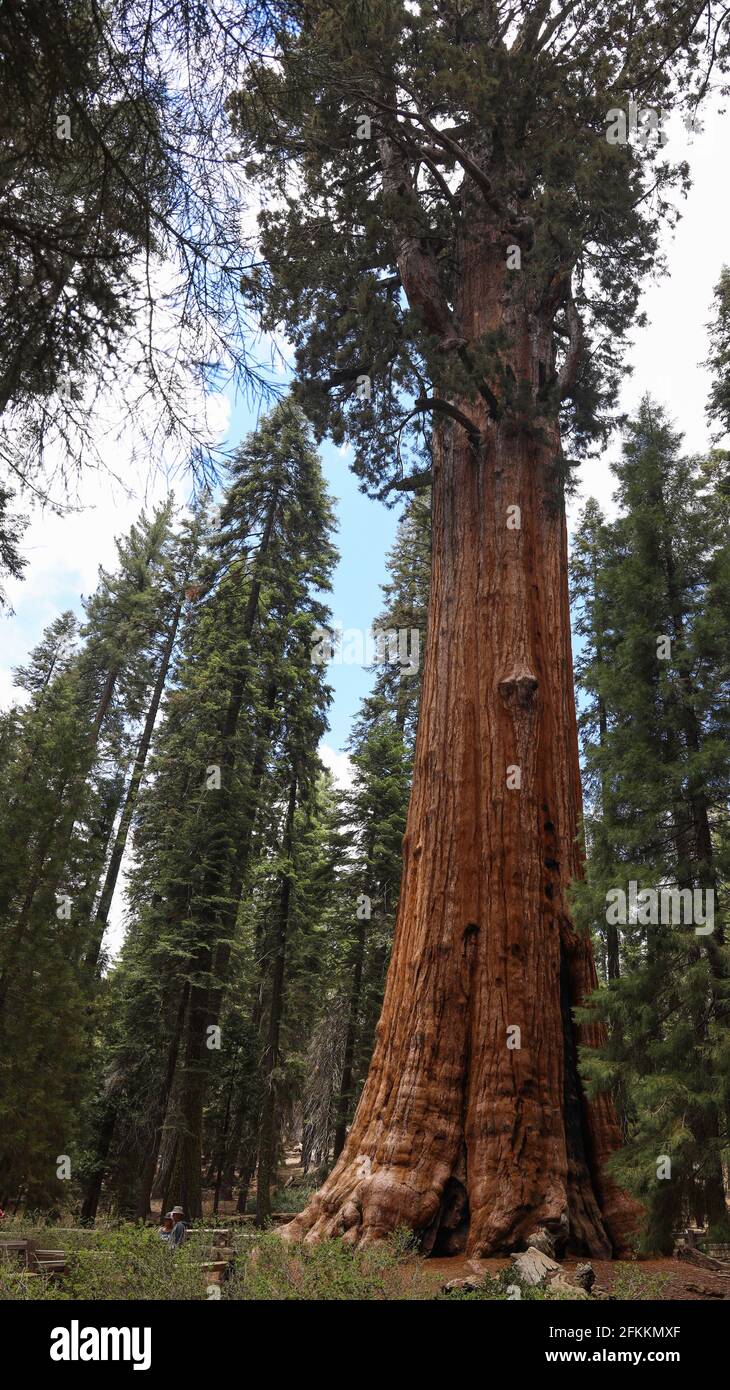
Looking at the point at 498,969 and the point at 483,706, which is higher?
the point at 483,706

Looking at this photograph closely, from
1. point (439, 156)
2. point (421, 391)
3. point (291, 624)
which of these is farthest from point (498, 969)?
point (291, 624)

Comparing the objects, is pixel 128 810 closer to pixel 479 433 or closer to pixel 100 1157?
pixel 100 1157

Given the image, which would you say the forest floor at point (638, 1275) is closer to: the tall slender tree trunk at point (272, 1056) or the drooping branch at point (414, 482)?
the drooping branch at point (414, 482)

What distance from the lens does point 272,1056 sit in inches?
667

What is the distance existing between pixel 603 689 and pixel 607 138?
5784 millimetres

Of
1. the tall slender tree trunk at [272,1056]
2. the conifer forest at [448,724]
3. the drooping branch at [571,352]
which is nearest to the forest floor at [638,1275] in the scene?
the conifer forest at [448,724]

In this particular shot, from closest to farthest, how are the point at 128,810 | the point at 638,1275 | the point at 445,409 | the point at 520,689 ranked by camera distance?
the point at 638,1275 → the point at 520,689 → the point at 445,409 → the point at 128,810

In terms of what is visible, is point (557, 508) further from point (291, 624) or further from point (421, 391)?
point (291, 624)

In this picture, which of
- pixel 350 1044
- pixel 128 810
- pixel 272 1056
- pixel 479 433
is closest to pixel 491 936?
pixel 479 433

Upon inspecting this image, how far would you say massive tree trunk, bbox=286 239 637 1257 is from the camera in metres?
6.84

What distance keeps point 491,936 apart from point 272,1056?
1087 centimetres

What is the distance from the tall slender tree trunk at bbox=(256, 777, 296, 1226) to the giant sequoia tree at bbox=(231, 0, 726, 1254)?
9.62 meters

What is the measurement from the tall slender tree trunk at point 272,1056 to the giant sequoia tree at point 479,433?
31.6ft
